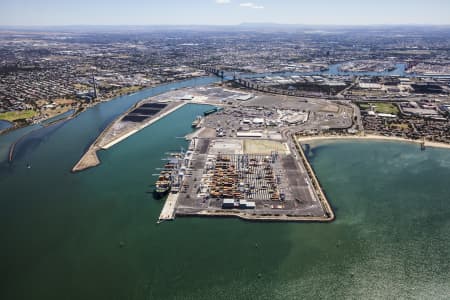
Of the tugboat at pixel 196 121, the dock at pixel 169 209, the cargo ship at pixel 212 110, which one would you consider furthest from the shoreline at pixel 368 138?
the dock at pixel 169 209

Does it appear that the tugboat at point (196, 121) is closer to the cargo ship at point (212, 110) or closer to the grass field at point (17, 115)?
the cargo ship at point (212, 110)

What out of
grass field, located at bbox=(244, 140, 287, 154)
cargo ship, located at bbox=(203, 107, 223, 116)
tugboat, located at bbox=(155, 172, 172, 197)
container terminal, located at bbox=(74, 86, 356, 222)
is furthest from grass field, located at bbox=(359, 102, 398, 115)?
tugboat, located at bbox=(155, 172, 172, 197)

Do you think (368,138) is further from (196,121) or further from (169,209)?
(169,209)

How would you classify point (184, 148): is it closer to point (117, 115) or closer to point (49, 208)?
point (49, 208)

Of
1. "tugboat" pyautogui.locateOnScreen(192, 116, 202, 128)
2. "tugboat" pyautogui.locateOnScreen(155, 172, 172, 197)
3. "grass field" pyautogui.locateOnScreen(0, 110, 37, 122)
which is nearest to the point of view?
"tugboat" pyautogui.locateOnScreen(155, 172, 172, 197)

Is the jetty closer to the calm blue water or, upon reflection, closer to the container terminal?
the container terminal

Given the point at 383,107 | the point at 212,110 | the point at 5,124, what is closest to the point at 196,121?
the point at 212,110

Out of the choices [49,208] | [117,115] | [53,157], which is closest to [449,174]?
[49,208]

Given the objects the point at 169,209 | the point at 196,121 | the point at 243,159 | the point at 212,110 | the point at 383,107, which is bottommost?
the point at 169,209
